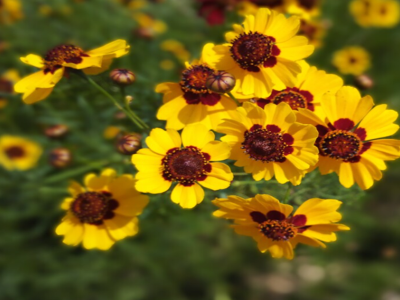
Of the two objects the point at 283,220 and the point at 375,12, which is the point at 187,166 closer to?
the point at 283,220

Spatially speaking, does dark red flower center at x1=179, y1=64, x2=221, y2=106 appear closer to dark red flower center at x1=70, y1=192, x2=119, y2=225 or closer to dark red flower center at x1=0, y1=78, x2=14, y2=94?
dark red flower center at x1=70, y1=192, x2=119, y2=225

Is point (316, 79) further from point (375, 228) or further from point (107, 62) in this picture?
point (375, 228)

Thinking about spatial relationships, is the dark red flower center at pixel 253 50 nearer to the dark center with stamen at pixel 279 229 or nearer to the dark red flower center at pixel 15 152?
the dark center with stamen at pixel 279 229

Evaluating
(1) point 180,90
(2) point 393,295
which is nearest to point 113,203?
(1) point 180,90


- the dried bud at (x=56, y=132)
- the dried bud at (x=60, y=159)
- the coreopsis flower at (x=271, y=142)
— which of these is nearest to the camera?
the coreopsis flower at (x=271, y=142)

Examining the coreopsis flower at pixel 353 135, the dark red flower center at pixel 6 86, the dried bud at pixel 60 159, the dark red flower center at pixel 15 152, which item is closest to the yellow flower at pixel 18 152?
the dark red flower center at pixel 15 152

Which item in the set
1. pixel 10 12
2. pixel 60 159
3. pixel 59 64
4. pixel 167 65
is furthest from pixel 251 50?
pixel 10 12

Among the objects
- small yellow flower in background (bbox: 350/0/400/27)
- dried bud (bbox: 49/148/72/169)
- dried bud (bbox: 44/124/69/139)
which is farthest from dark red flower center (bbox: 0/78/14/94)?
small yellow flower in background (bbox: 350/0/400/27)
